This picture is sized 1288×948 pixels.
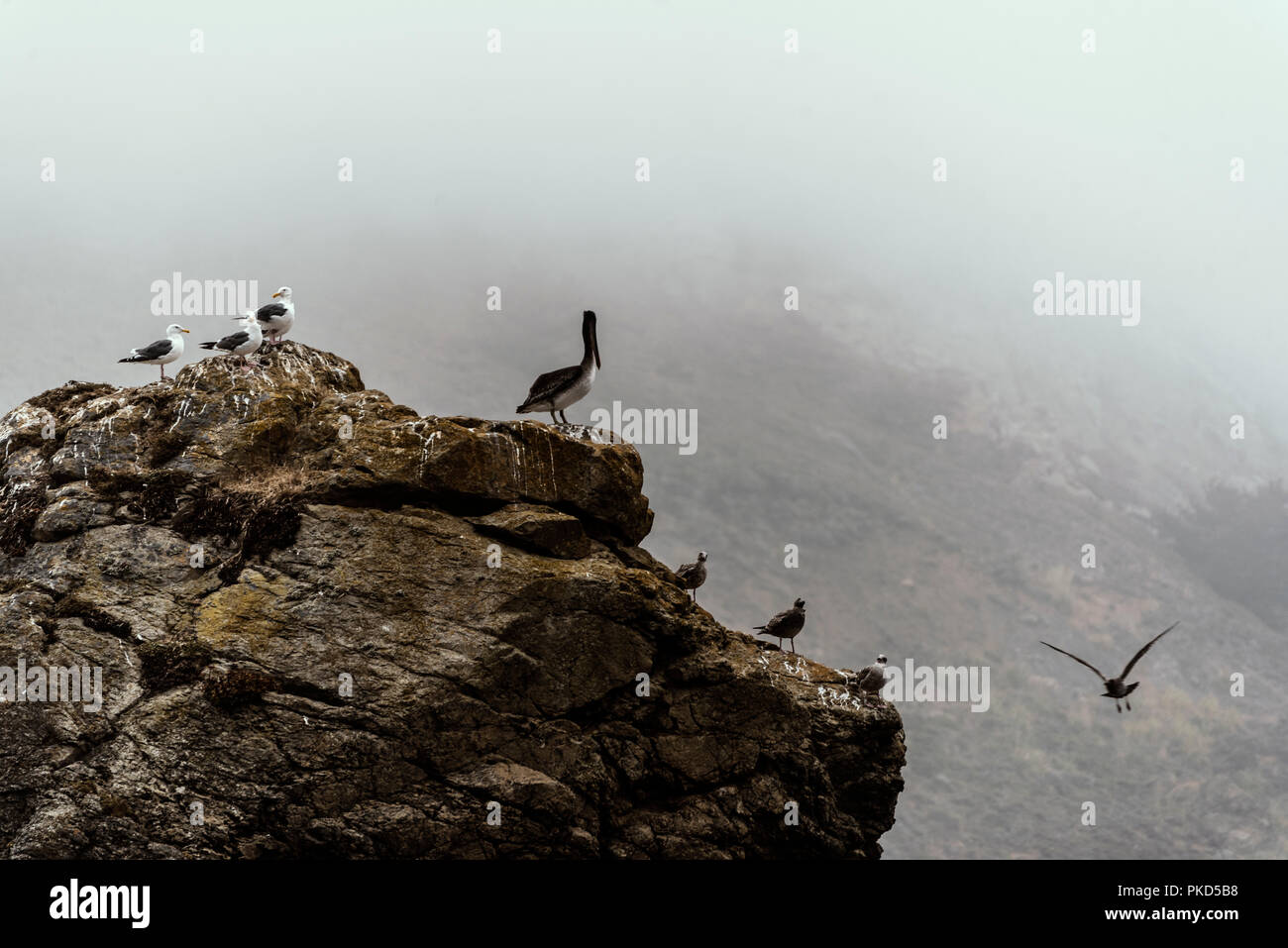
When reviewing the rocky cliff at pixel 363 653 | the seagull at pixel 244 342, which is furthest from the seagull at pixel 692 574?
the seagull at pixel 244 342

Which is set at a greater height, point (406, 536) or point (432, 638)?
point (406, 536)

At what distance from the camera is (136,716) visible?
852 inches

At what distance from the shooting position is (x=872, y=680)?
27688mm

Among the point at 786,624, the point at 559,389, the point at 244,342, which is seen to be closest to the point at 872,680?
the point at 786,624

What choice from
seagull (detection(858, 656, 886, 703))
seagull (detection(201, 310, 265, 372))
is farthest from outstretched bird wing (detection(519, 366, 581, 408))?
seagull (detection(858, 656, 886, 703))

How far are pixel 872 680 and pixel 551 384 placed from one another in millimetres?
10296

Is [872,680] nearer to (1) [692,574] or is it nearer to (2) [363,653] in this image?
(1) [692,574]

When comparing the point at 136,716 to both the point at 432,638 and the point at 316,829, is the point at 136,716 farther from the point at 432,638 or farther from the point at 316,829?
the point at 432,638

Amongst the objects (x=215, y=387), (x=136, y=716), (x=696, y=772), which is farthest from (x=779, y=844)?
(x=215, y=387)

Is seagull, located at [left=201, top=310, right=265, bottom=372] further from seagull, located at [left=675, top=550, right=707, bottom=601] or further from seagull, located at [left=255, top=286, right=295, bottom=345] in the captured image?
seagull, located at [left=675, top=550, right=707, bottom=601]

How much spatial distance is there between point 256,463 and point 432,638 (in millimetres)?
5943

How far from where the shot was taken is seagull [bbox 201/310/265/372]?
26.8m

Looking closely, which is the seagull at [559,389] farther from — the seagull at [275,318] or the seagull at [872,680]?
the seagull at [872,680]

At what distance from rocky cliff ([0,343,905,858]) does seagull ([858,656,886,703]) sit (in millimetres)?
529
